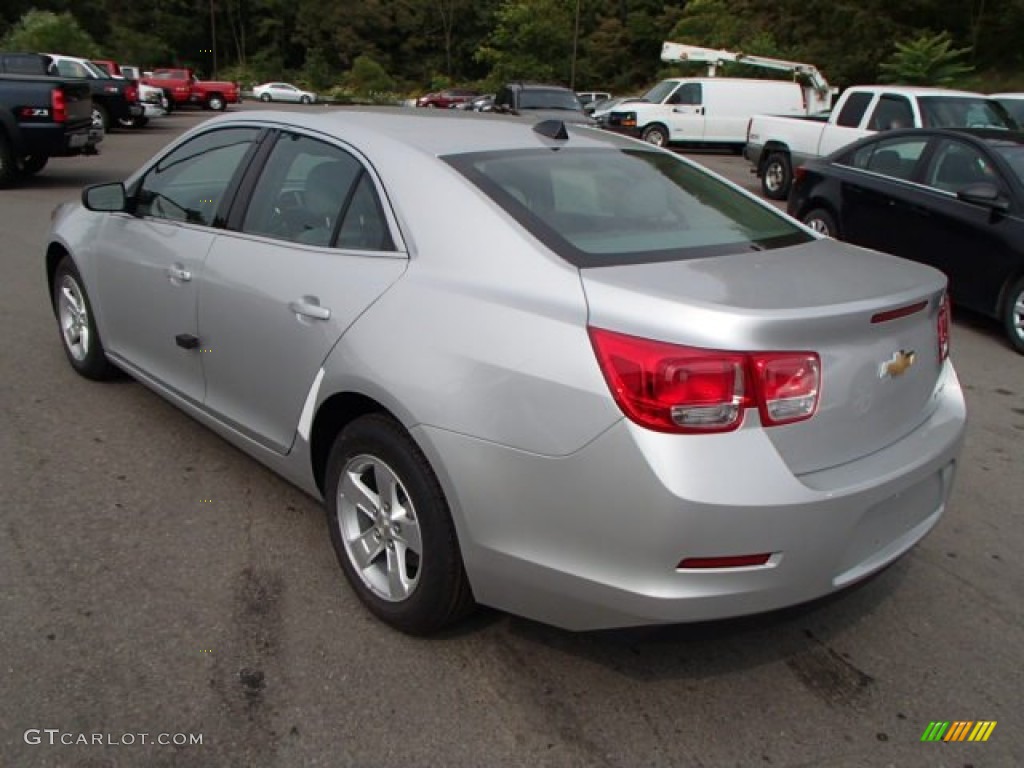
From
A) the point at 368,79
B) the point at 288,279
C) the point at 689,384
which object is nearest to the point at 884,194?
the point at 288,279

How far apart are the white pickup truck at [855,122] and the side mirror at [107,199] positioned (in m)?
10.1

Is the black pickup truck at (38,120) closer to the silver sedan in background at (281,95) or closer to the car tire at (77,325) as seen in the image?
the car tire at (77,325)

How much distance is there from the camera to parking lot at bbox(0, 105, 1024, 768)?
2330mm

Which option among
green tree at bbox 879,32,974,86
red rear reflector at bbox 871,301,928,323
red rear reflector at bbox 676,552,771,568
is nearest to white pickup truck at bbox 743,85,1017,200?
red rear reflector at bbox 871,301,928,323

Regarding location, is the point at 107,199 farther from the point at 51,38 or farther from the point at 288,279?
the point at 51,38

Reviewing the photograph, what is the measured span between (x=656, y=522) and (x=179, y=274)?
7.98 feet

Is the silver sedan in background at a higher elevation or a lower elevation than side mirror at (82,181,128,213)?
lower

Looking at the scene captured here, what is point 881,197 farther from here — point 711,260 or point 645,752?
point 645,752

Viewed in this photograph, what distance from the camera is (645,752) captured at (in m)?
2.32

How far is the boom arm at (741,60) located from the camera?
25.4 m

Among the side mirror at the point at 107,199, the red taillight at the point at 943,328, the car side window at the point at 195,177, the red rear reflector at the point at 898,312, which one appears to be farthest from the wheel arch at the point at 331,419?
the side mirror at the point at 107,199

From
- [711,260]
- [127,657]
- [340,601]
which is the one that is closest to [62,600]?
[127,657]

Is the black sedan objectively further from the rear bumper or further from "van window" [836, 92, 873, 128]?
the rear bumper

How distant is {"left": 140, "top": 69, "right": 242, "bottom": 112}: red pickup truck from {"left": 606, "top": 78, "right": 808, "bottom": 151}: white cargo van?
24936 millimetres
